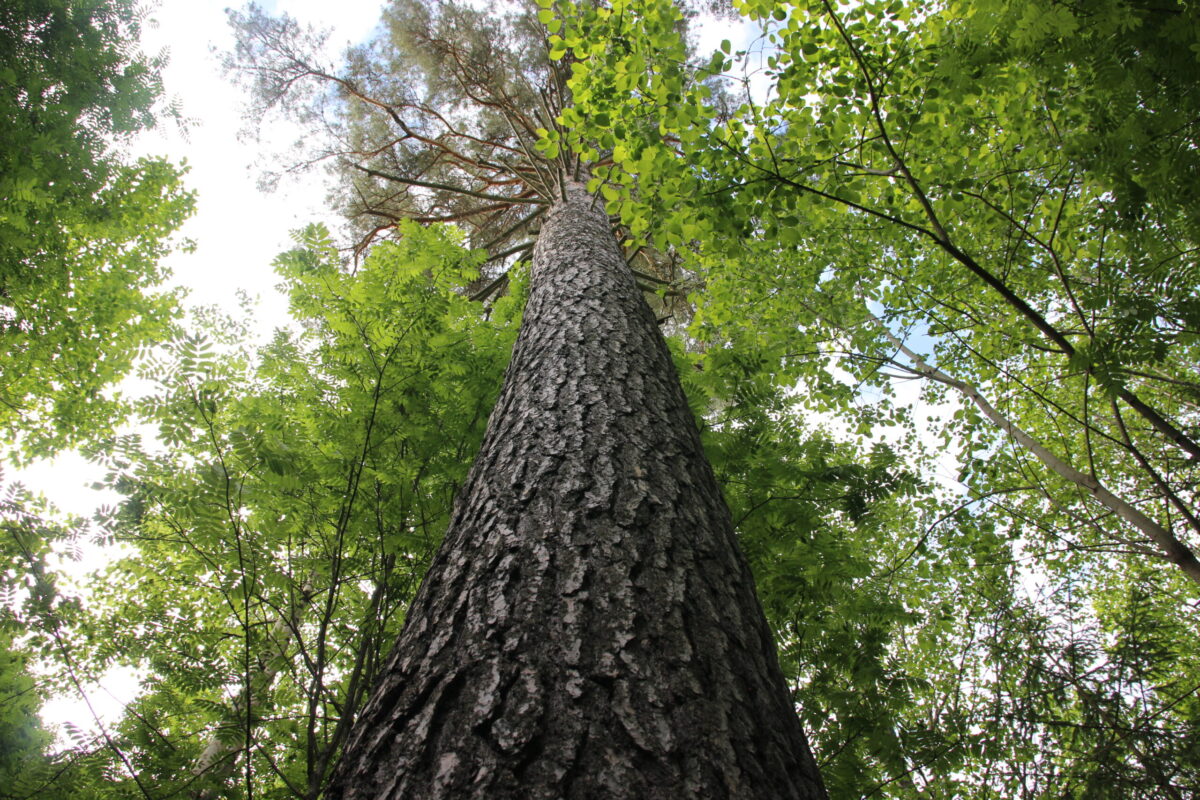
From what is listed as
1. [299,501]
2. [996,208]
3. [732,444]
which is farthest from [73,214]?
[996,208]

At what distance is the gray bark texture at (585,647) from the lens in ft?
2.75

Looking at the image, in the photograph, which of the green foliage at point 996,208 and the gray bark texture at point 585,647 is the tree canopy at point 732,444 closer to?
the green foliage at point 996,208

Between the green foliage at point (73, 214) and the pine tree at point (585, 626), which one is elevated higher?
the green foliage at point (73, 214)

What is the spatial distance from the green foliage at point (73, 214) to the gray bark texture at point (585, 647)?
5.06 metres

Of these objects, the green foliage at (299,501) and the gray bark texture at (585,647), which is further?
the green foliage at (299,501)

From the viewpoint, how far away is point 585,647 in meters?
1.03

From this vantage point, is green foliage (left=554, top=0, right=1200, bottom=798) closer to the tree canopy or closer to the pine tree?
the tree canopy

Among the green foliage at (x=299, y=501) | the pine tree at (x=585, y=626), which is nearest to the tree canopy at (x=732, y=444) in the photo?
the green foliage at (x=299, y=501)

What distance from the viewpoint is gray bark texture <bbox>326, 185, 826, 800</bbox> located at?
0.84 m

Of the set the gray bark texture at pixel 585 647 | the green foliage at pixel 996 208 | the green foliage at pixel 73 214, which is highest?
the green foliage at pixel 73 214

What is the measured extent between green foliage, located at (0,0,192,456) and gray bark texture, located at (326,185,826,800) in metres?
5.06

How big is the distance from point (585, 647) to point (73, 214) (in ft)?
22.9

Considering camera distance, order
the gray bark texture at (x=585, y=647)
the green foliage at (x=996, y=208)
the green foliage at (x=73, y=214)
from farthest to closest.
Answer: the green foliage at (x=73, y=214)
the green foliage at (x=996, y=208)
the gray bark texture at (x=585, y=647)

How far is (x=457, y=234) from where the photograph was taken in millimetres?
3246
